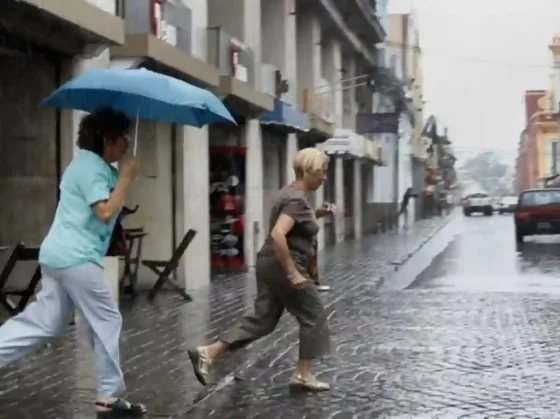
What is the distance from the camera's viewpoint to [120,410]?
6875 mm

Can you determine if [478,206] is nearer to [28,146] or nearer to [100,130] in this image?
[28,146]

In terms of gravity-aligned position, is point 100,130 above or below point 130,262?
above

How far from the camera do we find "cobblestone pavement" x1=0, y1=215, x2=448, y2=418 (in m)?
7.39

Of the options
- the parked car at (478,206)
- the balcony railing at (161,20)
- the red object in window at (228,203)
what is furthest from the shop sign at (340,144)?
the parked car at (478,206)

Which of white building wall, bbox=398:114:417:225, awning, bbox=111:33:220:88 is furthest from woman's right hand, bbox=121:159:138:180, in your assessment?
white building wall, bbox=398:114:417:225

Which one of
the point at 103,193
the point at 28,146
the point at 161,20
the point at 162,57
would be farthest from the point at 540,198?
the point at 103,193

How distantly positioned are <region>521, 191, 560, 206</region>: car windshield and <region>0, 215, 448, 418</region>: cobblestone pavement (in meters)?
18.2

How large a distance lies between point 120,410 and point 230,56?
37.1 ft

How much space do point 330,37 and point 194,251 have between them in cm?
1632

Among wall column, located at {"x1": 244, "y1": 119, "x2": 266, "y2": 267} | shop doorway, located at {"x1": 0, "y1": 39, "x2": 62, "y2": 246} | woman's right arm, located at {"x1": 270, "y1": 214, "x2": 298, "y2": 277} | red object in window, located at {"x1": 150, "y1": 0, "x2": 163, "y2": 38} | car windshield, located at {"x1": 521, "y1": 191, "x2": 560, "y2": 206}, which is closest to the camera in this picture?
woman's right arm, located at {"x1": 270, "y1": 214, "x2": 298, "y2": 277}

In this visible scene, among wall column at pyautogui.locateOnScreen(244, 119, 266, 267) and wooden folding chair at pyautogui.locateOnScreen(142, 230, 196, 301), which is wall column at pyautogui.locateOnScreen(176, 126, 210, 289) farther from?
wall column at pyautogui.locateOnScreen(244, 119, 266, 267)

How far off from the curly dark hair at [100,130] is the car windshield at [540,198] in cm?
2544

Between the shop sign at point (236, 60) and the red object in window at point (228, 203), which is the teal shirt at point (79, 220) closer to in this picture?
the shop sign at point (236, 60)

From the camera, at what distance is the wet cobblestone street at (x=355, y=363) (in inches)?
292
